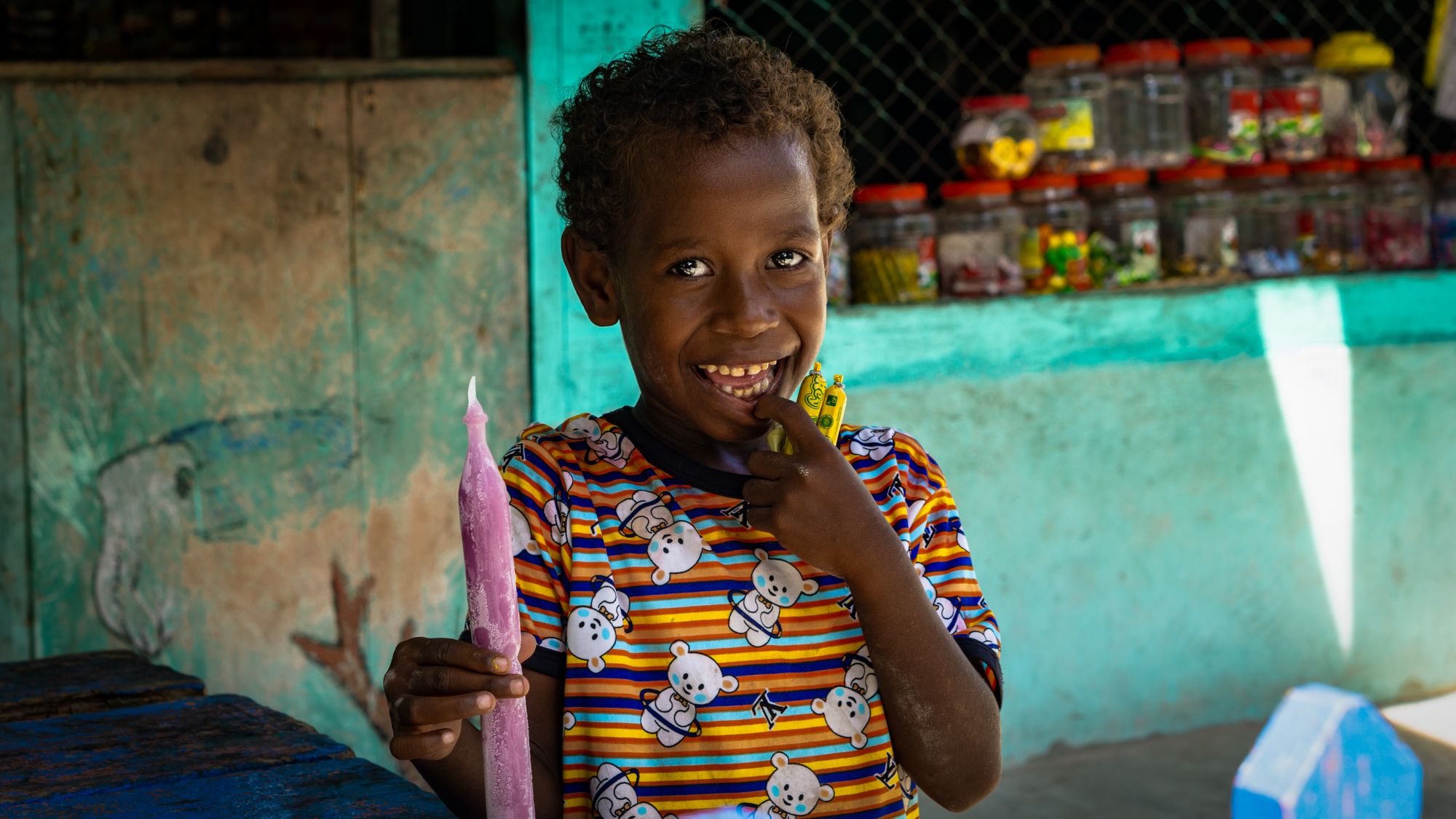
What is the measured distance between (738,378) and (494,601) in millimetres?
435

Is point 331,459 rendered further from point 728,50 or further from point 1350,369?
point 1350,369

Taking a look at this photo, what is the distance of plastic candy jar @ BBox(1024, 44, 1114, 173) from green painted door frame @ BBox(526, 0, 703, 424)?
3.33 ft

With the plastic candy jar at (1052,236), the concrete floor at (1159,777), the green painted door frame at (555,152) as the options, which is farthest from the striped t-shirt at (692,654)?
the plastic candy jar at (1052,236)

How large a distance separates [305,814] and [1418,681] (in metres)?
3.58

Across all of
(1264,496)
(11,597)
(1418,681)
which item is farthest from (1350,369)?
(11,597)

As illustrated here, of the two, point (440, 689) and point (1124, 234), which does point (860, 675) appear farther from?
point (1124, 234)

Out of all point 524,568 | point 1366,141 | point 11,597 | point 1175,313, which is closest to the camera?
point 524,568

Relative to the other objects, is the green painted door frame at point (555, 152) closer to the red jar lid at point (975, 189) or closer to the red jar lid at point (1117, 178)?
the red jar lid at point (975, 189)

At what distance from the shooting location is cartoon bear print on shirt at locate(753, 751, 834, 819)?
1.25 metres

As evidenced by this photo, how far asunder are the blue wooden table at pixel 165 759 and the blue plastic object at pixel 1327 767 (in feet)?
2.06

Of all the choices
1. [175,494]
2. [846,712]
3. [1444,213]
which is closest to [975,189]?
[1444,213]

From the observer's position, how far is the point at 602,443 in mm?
1375

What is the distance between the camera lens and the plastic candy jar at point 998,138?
3484 mm

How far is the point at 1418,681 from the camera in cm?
393
